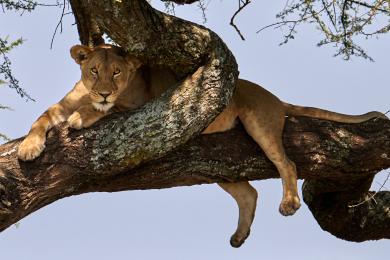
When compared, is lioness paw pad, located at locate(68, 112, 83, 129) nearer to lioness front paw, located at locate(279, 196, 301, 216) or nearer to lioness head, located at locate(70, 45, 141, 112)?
lioness head, located at locate(70, 45, 141, 112)

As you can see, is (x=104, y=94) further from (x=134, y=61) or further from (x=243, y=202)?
(x=243, y=202)

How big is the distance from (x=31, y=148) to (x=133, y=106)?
29.3 inches

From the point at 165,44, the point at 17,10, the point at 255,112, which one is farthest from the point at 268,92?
the point at 17,10

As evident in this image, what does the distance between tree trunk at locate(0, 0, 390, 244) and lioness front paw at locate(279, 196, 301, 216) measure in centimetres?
22

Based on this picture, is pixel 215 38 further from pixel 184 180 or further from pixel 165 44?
pixel 184 180

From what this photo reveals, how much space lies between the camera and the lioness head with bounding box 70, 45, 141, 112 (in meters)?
4.71

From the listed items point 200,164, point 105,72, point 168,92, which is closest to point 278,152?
point 200,164

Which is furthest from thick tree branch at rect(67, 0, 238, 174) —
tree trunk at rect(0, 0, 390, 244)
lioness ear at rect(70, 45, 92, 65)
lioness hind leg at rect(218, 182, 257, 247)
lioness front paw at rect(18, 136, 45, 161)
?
lioness hind leg at rect(218, 182, 257, 247)

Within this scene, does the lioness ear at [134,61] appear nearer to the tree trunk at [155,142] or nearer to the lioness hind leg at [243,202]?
the tree trunk at [155,142]

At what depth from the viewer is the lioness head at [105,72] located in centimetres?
471

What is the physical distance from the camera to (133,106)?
4891 millimetres

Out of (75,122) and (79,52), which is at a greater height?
(79,52)

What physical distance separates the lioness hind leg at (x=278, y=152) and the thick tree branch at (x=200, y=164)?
0.24 ft

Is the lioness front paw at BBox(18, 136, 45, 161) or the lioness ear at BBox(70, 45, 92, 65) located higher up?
the lioness ear at BBox(70, 45, 92, 65)
